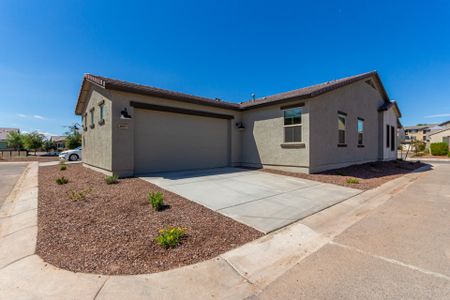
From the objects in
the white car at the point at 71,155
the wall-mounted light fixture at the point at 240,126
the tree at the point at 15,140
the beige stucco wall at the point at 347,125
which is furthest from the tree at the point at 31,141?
the beige stucco wall at the point at 347,125

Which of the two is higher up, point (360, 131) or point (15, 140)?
A: point (15, 140)

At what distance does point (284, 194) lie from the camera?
616cm

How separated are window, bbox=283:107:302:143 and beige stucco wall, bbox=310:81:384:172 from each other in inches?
21.8

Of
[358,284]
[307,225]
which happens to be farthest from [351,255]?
[307,225]

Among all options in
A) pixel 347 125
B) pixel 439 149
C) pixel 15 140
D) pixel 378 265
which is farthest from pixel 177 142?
pixel 15 140

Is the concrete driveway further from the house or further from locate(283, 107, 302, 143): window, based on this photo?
locate(283, 107, 302, 143): window

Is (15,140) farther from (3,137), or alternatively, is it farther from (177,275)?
(177,275)

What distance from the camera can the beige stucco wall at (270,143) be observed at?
9.55m

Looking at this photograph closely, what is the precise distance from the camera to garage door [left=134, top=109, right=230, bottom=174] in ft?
30.1

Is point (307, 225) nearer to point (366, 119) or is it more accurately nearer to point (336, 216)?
point (336, 216)

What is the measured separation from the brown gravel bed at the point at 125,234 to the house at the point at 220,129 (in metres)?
3.90

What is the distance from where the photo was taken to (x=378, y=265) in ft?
8.96

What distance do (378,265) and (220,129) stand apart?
9.87m

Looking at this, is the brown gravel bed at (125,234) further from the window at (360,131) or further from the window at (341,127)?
the window at (360,131)
